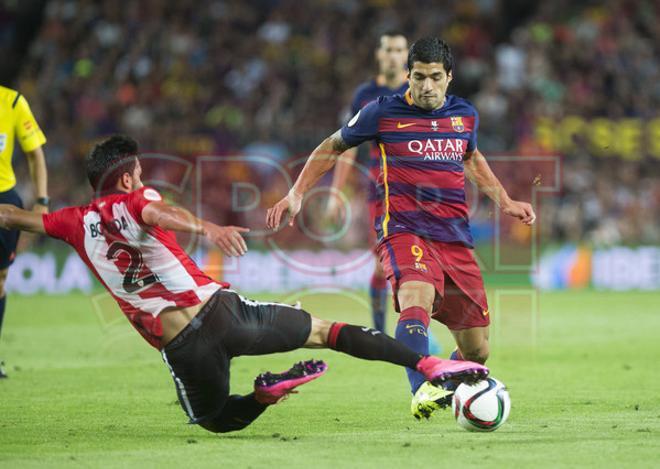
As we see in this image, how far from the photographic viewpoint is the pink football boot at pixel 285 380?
6.66 metres

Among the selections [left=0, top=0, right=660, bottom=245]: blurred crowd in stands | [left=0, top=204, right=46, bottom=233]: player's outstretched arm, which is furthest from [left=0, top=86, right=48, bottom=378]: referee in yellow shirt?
[left=0, top=0, right=660, bottom=245]: blurred crowd in stands

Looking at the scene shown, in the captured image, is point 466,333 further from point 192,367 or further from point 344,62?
point 344,62

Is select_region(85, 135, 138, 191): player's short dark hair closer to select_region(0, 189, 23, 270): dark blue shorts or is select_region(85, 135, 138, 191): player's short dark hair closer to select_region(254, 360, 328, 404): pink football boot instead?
select_region(254, 360, 328, 404): pink football boot

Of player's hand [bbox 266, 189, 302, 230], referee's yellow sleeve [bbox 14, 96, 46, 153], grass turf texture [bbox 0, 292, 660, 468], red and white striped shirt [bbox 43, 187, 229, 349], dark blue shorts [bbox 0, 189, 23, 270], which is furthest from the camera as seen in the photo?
referee's yellow sleeve [bbox 14, 96, 46, 153]

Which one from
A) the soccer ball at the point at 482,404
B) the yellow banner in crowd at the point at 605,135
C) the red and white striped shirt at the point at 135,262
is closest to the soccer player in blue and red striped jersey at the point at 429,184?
the soccer ball at the point at 482,404

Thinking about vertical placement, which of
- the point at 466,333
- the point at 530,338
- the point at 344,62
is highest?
the point at 344,62

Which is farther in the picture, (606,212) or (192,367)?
(606,212)

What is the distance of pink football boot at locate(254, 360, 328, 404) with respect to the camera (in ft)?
21.9

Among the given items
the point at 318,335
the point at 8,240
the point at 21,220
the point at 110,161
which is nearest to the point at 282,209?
the point at 318,335

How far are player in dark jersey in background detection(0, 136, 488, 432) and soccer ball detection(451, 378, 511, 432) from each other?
28cm

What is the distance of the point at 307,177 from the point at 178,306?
141 cm

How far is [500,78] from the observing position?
22.8m

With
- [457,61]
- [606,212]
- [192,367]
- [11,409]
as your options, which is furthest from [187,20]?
[192,367]

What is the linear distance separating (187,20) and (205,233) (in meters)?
19.6
